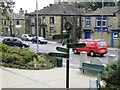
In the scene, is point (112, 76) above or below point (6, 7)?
below

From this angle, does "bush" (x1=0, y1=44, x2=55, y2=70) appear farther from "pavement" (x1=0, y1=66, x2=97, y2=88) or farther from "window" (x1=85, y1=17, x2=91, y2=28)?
"window" (x1=85, y1=17, x2=91, y2=28)

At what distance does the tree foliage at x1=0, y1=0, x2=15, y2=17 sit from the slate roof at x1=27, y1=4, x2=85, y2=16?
23cm

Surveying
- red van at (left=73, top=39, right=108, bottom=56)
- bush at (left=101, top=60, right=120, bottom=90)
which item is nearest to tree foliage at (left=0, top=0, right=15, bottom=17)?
red van at (left=73, top=39, right=108, bottom=56)

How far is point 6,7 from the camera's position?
2.81 metres

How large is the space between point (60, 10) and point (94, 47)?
2.01ft

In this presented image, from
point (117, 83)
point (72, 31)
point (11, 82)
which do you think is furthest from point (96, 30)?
point (11, 82)

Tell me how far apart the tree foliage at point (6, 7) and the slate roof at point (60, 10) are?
23 centimetres

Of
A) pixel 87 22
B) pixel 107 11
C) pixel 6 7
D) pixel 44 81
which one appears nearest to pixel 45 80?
pixel 44 81

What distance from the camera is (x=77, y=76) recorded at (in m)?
4.08

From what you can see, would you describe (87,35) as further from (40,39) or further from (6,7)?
(6,7)

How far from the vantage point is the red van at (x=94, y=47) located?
271 cm

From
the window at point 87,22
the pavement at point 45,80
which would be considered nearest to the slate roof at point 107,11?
the window at point 87,22

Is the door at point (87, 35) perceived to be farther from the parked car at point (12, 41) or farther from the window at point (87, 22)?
the parked car at point (12, 41)

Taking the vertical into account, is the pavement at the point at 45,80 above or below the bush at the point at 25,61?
below
